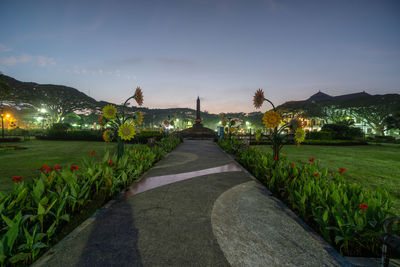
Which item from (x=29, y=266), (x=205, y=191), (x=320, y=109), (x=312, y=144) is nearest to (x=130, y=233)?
(x=29, y=266)

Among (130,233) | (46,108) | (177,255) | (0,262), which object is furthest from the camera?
(46,108)

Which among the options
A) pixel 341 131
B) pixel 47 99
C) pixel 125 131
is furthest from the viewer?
pixel 47 99

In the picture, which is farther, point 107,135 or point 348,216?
point 107,135

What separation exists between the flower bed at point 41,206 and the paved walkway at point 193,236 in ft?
0.94

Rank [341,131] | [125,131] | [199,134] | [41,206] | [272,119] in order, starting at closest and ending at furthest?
[41,206]
[272,119]
[125,131]
[341,131]
[199,134]

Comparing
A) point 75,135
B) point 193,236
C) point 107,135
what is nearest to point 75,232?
point 193,236

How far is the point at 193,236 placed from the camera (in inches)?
101

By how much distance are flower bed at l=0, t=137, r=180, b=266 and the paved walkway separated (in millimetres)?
286

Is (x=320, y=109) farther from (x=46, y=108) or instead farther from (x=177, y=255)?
(x=46, y=108)

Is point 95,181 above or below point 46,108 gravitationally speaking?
below

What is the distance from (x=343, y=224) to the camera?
2.25 m

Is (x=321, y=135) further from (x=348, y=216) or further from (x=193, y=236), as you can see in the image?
(x=193, y=236)

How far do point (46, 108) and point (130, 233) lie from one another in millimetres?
53250

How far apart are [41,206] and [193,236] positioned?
216 cm
